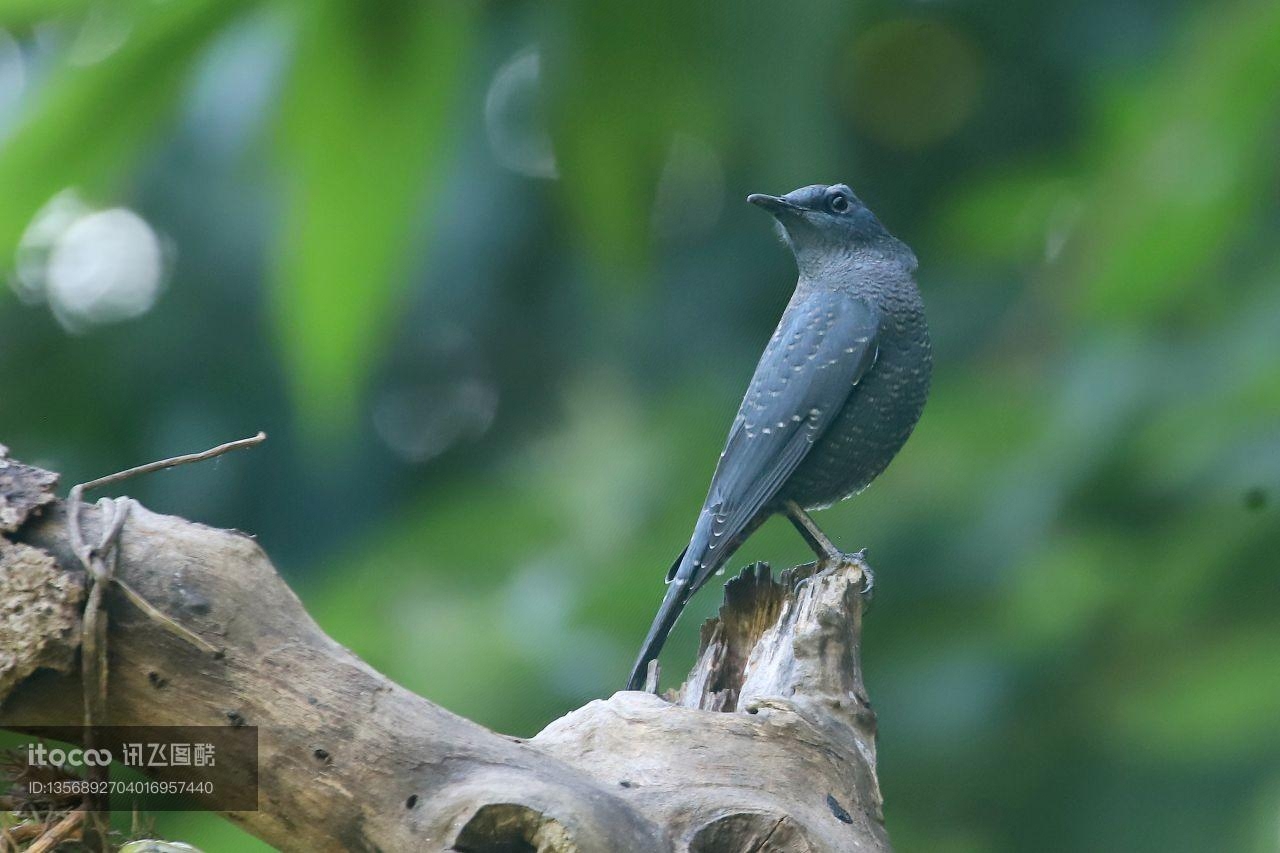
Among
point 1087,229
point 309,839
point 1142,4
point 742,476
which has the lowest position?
point 309,839

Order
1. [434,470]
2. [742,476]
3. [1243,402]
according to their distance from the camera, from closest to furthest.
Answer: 1. [742,476]
2. [1243,402]
3. [434,470]

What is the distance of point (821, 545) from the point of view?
464 centimetres

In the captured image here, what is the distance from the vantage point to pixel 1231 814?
692cm

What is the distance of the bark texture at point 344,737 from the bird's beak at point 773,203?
6.22 ft

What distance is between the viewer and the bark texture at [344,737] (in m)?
2.65

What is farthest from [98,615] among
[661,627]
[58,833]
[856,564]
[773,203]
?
[773,203]

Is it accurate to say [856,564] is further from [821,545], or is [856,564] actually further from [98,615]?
[98,615]

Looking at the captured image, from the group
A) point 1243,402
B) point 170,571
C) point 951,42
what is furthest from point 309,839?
point 951,42

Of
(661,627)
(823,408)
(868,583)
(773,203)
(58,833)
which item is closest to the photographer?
(58,833)

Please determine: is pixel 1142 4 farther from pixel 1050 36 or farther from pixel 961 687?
pixel 961 687

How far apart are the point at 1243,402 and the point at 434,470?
5393 mm

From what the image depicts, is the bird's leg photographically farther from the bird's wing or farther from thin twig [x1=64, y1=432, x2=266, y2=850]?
thin twig [x1=64, y1=432, x2=266, y2=850]

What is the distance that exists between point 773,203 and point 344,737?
99.8 inches

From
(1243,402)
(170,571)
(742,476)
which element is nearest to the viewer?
(170,571)
